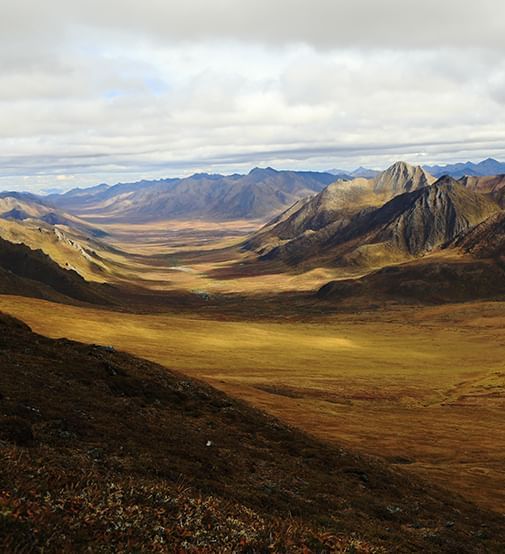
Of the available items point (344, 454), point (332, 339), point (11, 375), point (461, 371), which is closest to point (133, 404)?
point (11, 375)

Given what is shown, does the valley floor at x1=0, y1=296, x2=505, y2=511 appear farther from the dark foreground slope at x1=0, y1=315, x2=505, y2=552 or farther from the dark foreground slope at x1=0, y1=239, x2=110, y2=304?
the dark foreground slope at x1=0, y1=239, x2=110, y2=304

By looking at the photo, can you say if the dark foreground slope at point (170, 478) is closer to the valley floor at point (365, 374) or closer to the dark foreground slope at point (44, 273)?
the valley floor at point (365, 374)

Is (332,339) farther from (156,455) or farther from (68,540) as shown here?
(68,540)

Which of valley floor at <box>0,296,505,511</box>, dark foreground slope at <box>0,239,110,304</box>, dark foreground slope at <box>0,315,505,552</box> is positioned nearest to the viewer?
dark foreground slope at <box>0,315,505,552</box>

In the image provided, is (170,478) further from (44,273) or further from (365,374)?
(44,273)

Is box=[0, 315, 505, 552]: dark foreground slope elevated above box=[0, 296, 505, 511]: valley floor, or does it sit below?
above

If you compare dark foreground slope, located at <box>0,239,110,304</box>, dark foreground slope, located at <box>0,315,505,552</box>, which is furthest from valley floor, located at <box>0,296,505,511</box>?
dark foreground slope, located at <box>0,239,110,304</box>

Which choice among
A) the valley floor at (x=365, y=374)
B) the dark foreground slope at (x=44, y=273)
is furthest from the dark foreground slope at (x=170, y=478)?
→ the dark foreground slope at (x=44, y=273)
